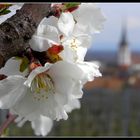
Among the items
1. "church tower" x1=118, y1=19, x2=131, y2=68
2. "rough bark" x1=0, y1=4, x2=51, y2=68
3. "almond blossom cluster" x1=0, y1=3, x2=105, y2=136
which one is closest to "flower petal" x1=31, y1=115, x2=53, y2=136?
"almond blossom cluster" x1=0, y1=3, x2=105, y2=136

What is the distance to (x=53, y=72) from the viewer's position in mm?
805

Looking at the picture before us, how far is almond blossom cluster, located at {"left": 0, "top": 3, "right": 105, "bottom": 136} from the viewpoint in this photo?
0.76 meters

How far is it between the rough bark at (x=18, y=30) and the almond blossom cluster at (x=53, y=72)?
19 millimetres

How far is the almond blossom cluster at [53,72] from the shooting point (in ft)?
2.51

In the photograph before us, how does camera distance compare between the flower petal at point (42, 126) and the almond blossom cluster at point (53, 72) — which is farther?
the flower petal at point (42, 126)

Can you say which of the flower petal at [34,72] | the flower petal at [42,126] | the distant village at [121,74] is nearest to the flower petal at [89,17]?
the flower petal at [34,72]

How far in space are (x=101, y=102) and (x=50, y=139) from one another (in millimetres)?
6684

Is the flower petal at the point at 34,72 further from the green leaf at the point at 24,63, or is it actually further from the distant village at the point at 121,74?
the distant village at the point at 121,74

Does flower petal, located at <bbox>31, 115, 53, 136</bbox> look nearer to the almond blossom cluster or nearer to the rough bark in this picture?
the almond blossom cluster

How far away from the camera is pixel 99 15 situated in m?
0.91

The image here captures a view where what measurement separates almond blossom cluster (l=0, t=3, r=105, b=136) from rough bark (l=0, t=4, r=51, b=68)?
0.02 metres

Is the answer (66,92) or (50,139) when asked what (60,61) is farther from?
(50,139)

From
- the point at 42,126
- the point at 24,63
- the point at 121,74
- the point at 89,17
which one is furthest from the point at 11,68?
the point at 121,74

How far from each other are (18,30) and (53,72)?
0.12 metres
